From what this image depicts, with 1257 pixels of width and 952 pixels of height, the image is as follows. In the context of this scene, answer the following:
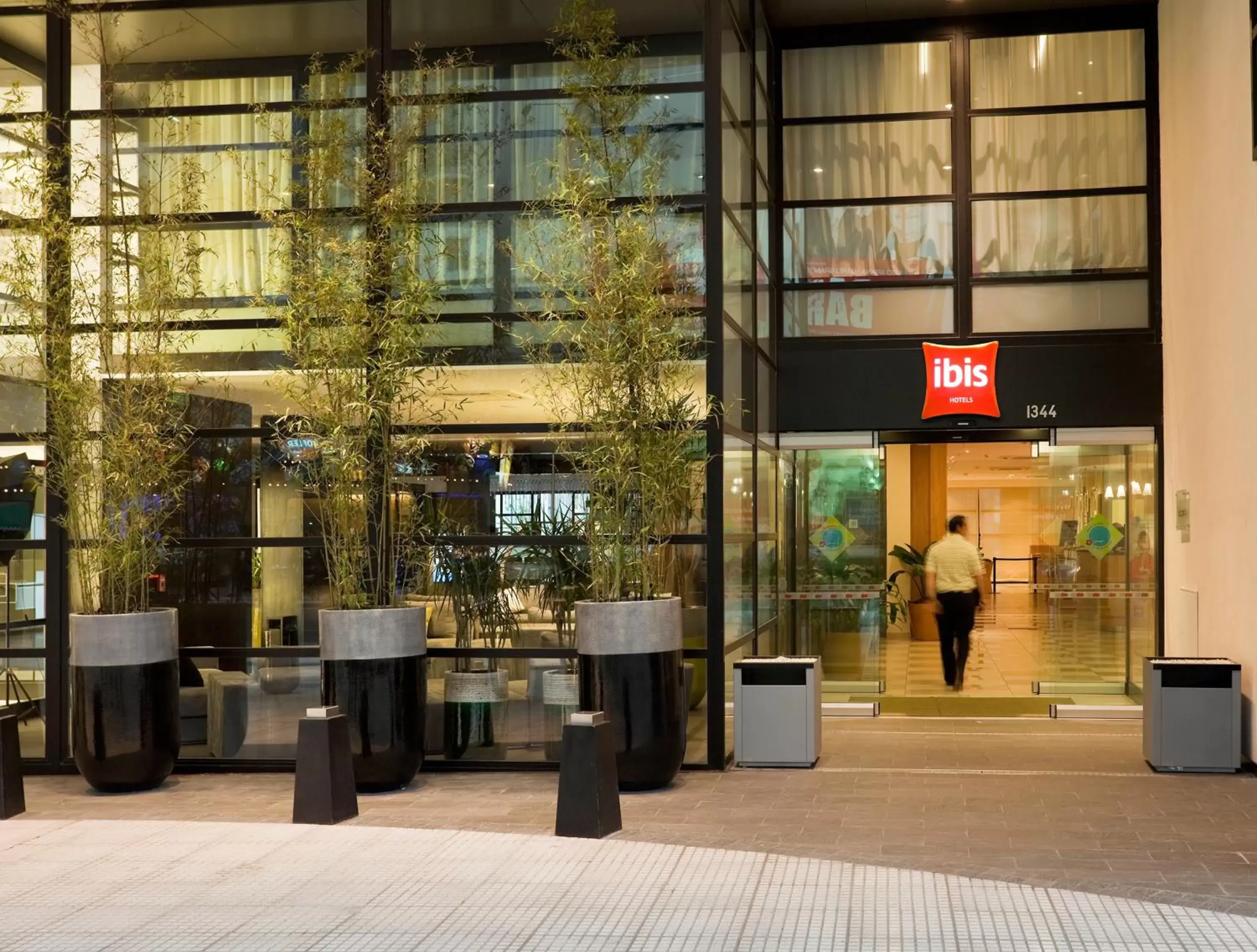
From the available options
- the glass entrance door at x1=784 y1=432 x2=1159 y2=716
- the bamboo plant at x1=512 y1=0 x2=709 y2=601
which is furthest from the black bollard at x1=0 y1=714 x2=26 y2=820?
the glass entrance door at x1=784 y1=432 x2=1159 y2=716

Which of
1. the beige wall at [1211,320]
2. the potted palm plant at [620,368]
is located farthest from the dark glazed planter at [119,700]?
the beige wall at [1211,320]

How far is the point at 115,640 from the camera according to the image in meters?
8.35

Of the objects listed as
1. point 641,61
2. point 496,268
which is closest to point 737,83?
point 641,61

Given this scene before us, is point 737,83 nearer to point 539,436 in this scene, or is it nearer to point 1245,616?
point 539,436

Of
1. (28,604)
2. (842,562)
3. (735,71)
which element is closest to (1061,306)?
(842,562)

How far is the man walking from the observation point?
13.0m

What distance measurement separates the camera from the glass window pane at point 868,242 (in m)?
11.9

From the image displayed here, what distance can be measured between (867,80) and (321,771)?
7.61m

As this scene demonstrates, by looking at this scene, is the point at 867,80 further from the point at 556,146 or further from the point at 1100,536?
the point at 1100,536

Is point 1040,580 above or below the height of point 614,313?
below

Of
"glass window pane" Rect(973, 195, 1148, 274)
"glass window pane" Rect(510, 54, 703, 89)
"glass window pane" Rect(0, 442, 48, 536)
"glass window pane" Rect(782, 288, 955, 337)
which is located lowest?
"glass window pane" Rect(0, 442, 48, 536)

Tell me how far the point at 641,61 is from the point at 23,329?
408 centimetres

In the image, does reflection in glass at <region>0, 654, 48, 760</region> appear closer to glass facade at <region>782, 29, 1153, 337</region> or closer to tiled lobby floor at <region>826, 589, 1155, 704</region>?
tiled lobby floor at <region>826, 589, 1155, 704</region>

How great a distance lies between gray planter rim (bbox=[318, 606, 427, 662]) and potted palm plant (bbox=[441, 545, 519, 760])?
0.83 meters
